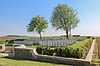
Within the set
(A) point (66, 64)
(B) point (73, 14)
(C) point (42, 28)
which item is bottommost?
(A) point (66, 64)

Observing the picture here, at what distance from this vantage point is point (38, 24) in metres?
56.4

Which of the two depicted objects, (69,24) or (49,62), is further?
(69,24)

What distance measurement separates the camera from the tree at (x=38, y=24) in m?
56.5

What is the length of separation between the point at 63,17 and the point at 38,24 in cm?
814

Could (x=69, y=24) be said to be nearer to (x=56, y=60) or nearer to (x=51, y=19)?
(x=51, y=19)

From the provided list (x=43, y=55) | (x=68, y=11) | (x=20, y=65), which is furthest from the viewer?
(x=68, y=11)

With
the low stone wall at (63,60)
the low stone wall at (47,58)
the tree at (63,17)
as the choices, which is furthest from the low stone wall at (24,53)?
the tree at (63,17)

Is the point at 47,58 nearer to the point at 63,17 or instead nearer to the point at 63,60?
the point at 63,60

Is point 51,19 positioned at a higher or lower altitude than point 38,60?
higher

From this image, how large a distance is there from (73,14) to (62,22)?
433 centimetres

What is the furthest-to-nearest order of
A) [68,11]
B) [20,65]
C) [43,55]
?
[68,11]
[43,55]
[20,65]

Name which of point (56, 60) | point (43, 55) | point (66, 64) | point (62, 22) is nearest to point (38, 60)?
point (43, 55)

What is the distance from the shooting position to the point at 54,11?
5497cm

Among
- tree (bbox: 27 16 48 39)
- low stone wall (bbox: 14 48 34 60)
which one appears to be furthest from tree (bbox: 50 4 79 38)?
low stone wall (bbox: 14 48 34 60)
